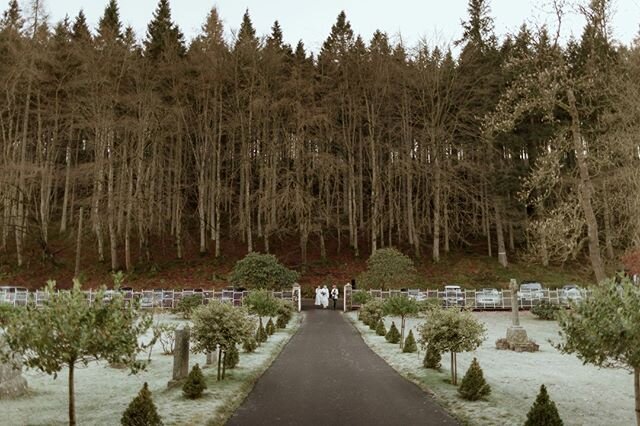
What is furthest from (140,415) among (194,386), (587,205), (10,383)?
(587,205)

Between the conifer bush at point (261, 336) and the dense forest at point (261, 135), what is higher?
the dense forest at point (261, 135)

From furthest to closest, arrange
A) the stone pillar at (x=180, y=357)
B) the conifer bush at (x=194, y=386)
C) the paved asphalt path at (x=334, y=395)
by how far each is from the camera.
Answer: the stone pillar at (x=180, y=357), the conifer bush at (x=194, y=386), the paved asphalt path at (x=334, y=395)

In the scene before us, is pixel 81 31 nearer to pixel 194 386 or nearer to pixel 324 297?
pixel 324 297

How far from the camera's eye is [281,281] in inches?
1403

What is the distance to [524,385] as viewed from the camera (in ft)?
41.6

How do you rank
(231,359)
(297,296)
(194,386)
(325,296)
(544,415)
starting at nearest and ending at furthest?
(544,415) < (194,386) < (231,359) < (297,296) < (325,296)

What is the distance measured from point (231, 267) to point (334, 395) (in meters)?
33.8

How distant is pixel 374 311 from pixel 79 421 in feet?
64.6

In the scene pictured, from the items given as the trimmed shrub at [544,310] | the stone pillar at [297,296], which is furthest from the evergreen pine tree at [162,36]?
the trimmed shrub at [544,310]

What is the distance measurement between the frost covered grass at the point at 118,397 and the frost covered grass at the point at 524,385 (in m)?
4.48

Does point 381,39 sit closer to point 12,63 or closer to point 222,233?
point 222,233

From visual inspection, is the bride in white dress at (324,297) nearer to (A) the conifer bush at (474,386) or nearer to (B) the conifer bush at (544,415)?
(A) the conifer bush at (474,386)

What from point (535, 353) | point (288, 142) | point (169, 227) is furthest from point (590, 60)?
point (169, 227)

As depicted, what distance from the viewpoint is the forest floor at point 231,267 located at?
41719 millimetres
